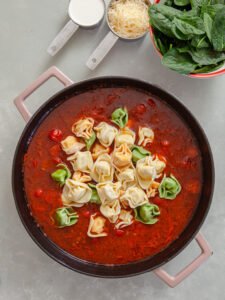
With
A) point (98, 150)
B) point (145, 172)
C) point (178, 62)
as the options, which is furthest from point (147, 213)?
point (178, 62)

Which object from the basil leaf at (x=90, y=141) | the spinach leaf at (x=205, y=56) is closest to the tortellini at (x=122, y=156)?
the basil leaf at (x=90, y=141)

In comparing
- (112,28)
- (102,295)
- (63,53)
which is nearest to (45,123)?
(63,53)

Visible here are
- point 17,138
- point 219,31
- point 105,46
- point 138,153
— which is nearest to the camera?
point 219,31

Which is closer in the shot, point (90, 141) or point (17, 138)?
point (90, 141)

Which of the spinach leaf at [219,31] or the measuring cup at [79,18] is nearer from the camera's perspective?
the spinach leaf at [219,31]

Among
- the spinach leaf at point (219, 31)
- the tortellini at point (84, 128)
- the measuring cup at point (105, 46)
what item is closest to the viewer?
the spinach leaf at point (219, 31)

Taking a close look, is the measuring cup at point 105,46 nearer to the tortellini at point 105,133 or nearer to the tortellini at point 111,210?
the tortellini at point 105,133

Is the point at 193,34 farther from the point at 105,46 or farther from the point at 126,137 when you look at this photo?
the point at 126,137
